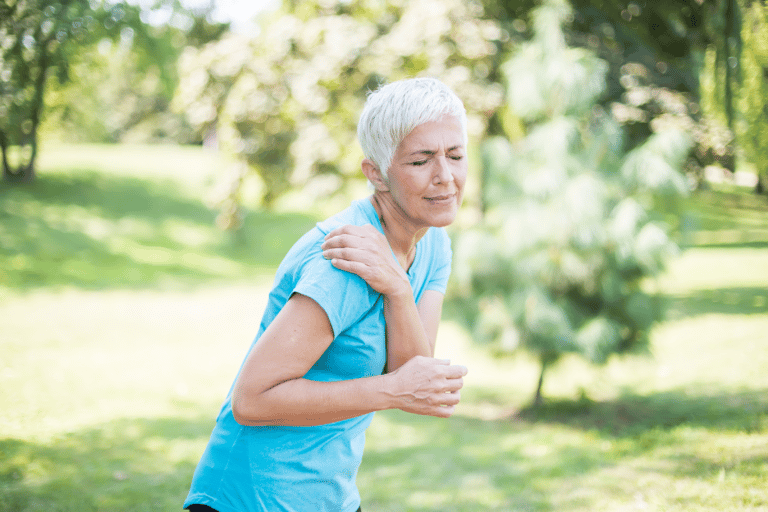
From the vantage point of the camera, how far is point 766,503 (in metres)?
3.16

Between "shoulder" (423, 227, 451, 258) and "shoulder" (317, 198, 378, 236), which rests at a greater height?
"shoulder" (317, 198, 378, 236)

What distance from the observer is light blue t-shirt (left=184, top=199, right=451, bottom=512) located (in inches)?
55.3

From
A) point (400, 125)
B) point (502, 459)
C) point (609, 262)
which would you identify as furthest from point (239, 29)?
point (400, 125)

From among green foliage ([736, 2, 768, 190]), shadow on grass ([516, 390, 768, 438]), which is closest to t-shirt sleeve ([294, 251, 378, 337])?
green foliage ([736, 2, 768, 190])

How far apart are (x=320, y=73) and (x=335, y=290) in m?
8.53

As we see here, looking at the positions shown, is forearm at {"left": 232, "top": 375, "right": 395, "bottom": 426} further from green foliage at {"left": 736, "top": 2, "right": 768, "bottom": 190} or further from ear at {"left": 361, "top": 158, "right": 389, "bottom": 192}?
green foliage at {"left": 736, "top": 2, "right": 768, "bottom": 190}

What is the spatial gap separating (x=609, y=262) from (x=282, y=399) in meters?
4.73

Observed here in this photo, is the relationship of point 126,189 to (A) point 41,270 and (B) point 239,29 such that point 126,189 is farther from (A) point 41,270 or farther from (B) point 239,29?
(B) point 239,29

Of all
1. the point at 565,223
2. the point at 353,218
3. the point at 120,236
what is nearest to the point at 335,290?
the point at 353,218

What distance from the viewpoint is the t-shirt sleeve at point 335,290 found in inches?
51.0

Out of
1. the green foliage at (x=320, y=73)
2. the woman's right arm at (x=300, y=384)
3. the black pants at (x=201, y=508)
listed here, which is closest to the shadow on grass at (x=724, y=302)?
the green foliage at (x=320, y=73)

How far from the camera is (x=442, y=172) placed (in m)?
1.53

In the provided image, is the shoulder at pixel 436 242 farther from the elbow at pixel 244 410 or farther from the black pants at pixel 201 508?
the black pants at pixel 201 508

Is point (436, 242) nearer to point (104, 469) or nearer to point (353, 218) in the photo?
point (353, 218)
